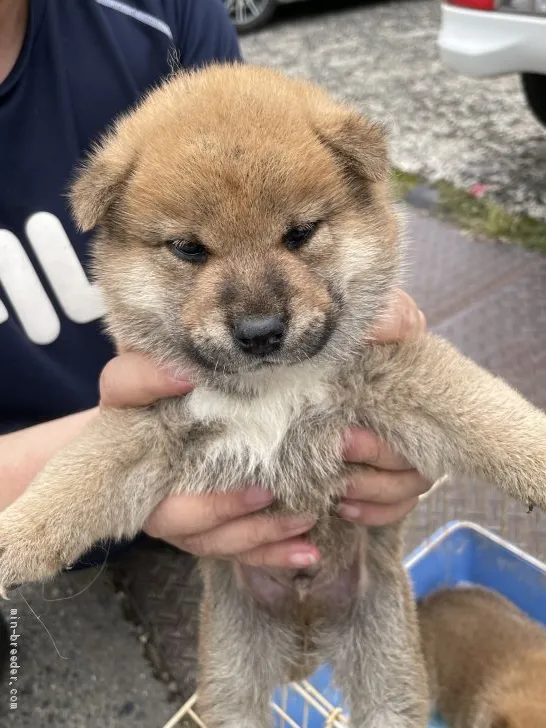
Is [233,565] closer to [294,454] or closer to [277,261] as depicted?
[294,454]

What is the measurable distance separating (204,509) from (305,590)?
0.41 meters

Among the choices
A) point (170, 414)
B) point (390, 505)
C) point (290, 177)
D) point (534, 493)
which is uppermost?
point (290, 177)

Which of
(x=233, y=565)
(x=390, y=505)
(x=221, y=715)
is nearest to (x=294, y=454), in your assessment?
(x=390, y=505)

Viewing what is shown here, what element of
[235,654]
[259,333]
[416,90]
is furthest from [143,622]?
[416,90]

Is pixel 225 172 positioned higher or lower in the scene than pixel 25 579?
higher

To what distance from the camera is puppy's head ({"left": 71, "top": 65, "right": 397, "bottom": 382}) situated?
1.34 m

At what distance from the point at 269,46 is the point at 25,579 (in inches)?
280

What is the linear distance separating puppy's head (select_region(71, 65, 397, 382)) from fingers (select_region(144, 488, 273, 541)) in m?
0.31

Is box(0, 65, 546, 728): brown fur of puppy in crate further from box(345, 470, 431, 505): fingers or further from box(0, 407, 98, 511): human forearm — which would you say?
box(0, 407, 98, 511): human forearm

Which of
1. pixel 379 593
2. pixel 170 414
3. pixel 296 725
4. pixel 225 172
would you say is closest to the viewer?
pixel 225 172

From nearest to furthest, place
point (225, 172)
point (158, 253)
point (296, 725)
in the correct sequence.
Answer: point (225, 172) < point (158, 253) < point (296, 725)

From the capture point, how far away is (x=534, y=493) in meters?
1.52

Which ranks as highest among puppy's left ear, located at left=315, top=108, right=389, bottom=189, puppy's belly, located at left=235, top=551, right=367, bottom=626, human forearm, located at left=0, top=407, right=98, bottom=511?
puppy's left ear, located at left=315, top=108, right=389, bottom=189

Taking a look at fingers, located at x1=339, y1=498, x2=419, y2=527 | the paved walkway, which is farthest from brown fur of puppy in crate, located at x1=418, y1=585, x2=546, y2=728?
fingers, located at x1=339, y1=498, x2=419, y2=527
